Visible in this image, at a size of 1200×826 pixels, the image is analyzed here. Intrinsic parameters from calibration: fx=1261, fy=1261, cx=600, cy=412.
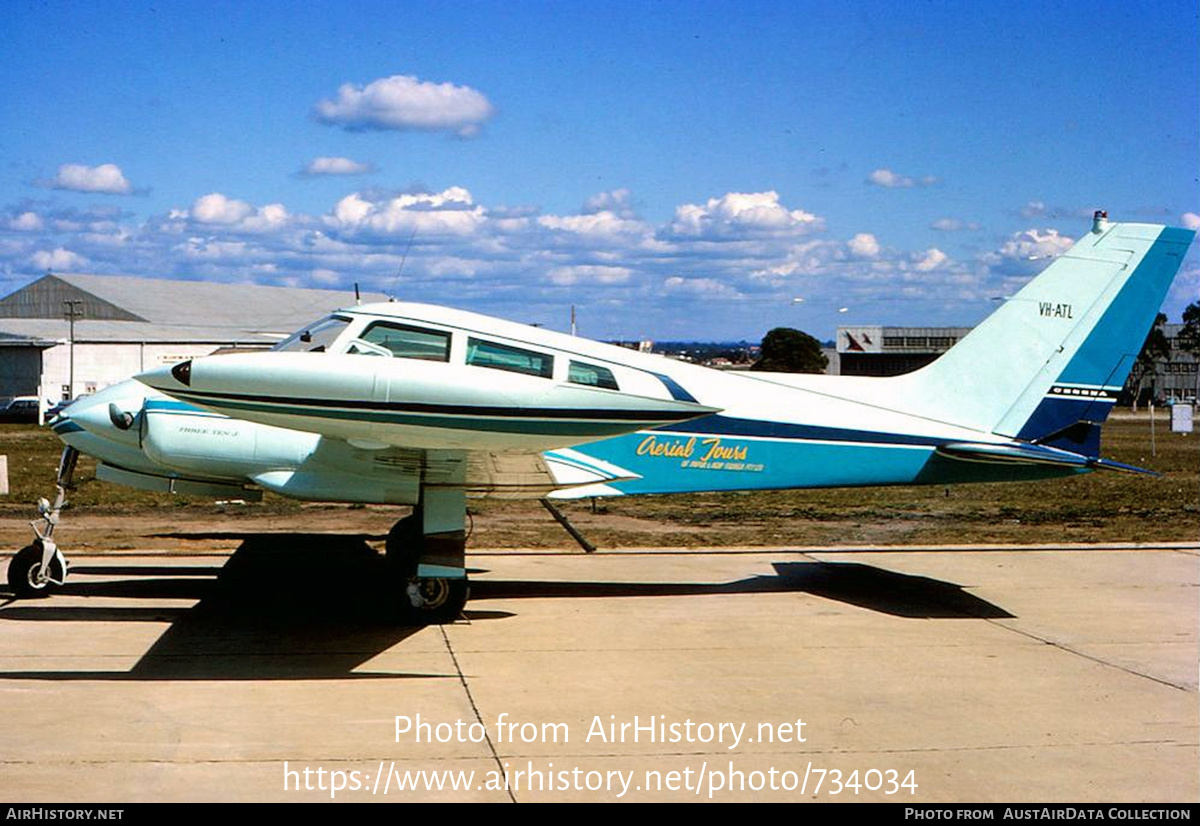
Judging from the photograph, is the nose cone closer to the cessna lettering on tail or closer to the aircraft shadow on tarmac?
the aircraft shadow on tarmac

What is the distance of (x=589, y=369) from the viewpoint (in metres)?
10.1

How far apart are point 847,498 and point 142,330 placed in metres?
52.7

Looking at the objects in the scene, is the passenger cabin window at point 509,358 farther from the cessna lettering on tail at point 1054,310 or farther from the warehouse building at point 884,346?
the warehouse building at point 884,346

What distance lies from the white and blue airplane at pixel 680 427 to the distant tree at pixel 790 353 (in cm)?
4302

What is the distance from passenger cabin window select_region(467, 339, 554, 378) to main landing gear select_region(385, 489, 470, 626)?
3.61ft

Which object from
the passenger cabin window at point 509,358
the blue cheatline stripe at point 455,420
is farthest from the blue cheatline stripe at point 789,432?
the blue cheatline stripe at point 455,420

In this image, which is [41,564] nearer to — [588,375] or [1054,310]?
[588,375]

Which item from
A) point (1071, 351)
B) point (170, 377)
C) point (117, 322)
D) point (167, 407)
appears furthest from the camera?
point (117, 322)

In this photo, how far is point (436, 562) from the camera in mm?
10141

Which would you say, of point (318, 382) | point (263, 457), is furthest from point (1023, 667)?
point (263, 457)

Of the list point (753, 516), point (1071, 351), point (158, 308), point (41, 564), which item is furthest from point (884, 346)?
point (41, 564)

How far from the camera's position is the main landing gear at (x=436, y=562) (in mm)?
10102

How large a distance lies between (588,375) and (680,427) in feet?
6.05

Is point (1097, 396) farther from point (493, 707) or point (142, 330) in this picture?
point (142, 330)
